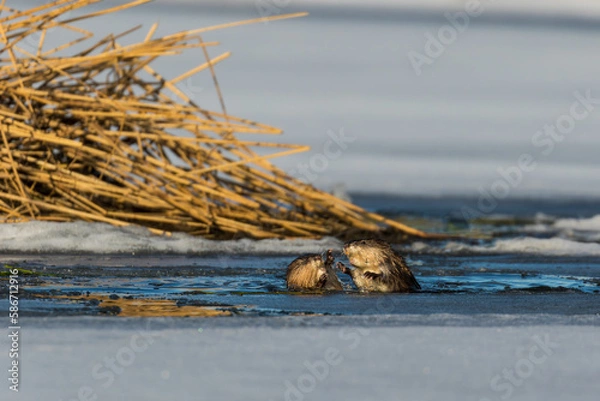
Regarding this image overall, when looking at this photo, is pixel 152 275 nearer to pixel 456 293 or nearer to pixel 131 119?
pixel 456 293

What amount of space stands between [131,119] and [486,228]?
285 centimetres

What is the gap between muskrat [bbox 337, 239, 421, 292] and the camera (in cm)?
468

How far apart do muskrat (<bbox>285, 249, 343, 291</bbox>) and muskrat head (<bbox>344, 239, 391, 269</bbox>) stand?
126 millimetres

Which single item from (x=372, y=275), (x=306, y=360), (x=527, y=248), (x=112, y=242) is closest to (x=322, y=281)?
(x=372, y=275)

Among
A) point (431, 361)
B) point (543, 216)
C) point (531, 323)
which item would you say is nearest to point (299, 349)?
point (431, 361)

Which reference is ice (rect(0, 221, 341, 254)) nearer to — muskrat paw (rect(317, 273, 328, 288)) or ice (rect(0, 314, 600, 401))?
muskrat paw (rect(317, 273, 328, 288))

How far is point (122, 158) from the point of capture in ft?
21.3

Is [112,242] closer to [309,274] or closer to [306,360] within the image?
[309,274]

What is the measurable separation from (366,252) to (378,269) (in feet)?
0.44

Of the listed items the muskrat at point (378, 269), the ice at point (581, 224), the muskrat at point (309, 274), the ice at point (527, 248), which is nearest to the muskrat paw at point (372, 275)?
the muskrat at point (378, 269)

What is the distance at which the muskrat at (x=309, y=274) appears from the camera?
467 centimetres

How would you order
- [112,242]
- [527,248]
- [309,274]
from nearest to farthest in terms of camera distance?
[309,274] < [112,242] < [527,248]

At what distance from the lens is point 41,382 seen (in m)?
2.55

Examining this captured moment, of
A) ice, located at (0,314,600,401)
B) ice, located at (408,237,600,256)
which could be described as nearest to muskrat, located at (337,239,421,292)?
ice, located at (0,314,600,401)
